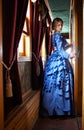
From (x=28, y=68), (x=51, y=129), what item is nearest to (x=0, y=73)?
(x=51, y=129)

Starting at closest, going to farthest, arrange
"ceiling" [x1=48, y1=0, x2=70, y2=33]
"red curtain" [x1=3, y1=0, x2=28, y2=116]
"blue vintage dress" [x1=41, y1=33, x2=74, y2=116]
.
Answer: "red curtain" [x1=3, y1=0, x2=28, y2=116], "blue vintage dress" [x1=41, y1=33, x2=74, y2=116], "ceiling" [x1=48, y1=0, x2=70, y2=33]

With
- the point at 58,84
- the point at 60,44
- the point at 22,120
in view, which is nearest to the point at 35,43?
the point at 60,44

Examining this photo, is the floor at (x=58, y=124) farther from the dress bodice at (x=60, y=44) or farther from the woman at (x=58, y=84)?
the dress bodice at (x=60, y=44)

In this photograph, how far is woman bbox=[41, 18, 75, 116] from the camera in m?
3.36

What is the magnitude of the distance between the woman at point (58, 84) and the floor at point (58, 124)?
13 centimetres

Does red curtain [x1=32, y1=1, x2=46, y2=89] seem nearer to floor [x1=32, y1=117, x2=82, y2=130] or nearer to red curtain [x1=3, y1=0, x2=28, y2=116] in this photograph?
floor [x1=32, y1=117, x2=82, y2=130]

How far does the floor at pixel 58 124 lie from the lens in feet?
9.40

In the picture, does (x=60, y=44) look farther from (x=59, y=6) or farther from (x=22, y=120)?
(x=59, y=6)

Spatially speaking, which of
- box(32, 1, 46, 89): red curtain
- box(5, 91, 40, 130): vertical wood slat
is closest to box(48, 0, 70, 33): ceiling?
box(32, 1, 46, 89): red curtain

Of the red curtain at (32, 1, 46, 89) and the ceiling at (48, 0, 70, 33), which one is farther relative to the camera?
the ceiling at (48, 0, 70, 33)

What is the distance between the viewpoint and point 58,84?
336 cm

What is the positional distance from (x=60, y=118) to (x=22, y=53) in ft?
3.75

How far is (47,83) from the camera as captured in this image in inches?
137

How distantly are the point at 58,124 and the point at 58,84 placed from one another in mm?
615
